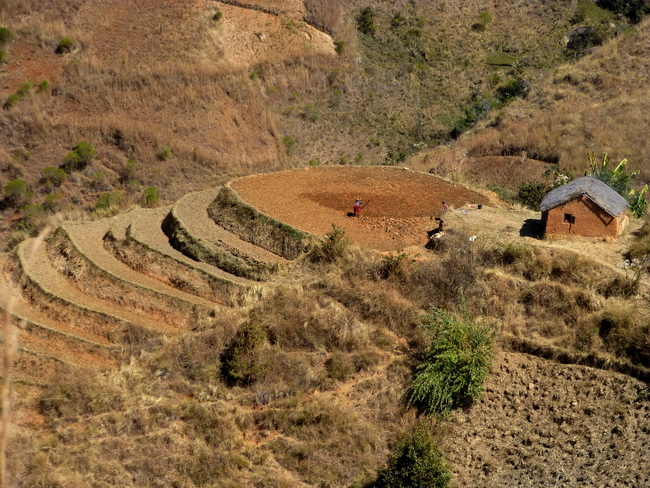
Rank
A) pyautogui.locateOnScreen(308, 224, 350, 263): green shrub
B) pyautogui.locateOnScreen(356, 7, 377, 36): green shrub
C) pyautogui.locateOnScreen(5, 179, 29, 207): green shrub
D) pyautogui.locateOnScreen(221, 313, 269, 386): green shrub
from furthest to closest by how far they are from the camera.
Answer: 1. pyautogui.locateOnScreen(356, 7, 377, 36): green shrub
2. pyautogui.locateOnScreen(5, 179, 29, 207): green shrub
3. pyautogui.locateOnScreen(308, 224, 350, 263): green shrub
4. pyautogui.locateOnScreen(221, 313, 269, 386): green shrub

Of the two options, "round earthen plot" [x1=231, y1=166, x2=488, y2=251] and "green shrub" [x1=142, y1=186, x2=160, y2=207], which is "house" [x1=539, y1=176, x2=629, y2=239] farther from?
"green shrub" [x1=142, y1=186, x2=160, y2=207]

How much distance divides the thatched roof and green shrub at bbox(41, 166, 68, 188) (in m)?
21.8

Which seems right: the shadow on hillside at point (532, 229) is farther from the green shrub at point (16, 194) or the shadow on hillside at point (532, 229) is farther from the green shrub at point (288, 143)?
the green shrub at point (16, 194)

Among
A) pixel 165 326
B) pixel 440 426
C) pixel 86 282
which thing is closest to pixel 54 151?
pixel 86 282

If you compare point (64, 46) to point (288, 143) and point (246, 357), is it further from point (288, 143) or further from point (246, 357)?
point (246, 357)

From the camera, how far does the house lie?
715 inches

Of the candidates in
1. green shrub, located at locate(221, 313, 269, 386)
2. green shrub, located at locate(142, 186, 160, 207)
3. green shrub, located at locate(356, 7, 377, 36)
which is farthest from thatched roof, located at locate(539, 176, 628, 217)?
green shrub, located at locate(356, 7, 377, 36)

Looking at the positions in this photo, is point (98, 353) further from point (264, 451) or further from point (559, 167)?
point (559, 167)

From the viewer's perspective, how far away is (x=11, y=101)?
3375cm

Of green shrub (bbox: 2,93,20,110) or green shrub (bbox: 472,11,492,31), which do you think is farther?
green shrub (bbox: 472,11,492,31)

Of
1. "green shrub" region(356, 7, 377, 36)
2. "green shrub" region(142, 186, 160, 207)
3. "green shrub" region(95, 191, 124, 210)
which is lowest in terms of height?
"green shrub" region(95, 191, 124, 210)

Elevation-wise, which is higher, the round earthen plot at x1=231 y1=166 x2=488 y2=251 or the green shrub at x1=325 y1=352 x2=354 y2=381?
the round earthen plot at x1=231 y1=166 x2=488 y2=251

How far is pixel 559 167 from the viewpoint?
94.8ft

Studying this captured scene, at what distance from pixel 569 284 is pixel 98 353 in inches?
462
